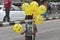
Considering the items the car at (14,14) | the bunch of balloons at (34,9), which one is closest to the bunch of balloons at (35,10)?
the bunch of balloons at (34,9)

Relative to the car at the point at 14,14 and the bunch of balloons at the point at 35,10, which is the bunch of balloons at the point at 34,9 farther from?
the car at the point at 14,14

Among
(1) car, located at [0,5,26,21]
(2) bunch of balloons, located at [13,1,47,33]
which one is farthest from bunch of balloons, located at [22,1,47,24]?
(1) car, located at [0,5,26,21]

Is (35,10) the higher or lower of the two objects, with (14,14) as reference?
higher

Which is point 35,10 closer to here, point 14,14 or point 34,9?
point 34,9

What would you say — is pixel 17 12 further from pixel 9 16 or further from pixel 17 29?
pixel 17 29

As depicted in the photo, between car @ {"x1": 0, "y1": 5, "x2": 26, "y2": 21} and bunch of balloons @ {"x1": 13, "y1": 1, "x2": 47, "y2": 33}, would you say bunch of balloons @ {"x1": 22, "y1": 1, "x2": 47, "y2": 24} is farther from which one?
car @ {"x1": 0, "y1": 5, "x2": 26, "y2": 21}

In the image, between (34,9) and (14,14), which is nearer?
(34,9)

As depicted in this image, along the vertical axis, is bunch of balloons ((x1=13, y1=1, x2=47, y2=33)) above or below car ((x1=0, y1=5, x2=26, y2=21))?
above

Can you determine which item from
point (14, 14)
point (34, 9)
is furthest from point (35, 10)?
point (14, 14)

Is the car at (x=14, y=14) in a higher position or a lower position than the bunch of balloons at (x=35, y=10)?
lower

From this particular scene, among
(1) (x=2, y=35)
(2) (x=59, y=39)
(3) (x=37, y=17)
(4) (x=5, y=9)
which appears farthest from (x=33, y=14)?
(4) (x=5, y=9)

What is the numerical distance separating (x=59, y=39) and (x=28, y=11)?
18.4 feet

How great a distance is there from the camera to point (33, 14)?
23.4ft

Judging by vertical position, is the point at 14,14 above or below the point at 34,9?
below
